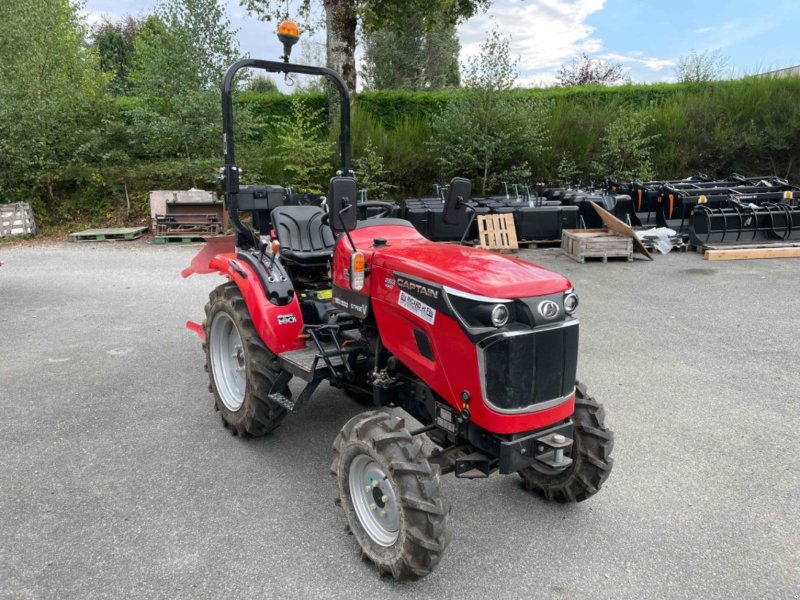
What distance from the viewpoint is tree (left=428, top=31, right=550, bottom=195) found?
1291 cm

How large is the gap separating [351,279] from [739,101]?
15.8 m

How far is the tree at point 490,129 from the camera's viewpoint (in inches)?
508

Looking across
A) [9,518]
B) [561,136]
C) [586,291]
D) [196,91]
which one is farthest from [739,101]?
[9,518]

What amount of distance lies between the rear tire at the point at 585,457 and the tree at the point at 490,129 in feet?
35.8

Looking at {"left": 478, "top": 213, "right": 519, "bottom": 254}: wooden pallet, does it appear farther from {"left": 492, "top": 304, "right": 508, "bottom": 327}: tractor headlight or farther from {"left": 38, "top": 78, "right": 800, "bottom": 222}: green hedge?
{"left": 492, "top": 304, "right": 508, "bottom": 327}: tractor headlight

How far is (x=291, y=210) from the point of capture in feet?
12.8

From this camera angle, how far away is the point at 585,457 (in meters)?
2.70

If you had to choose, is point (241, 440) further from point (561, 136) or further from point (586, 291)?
point (561, 136)

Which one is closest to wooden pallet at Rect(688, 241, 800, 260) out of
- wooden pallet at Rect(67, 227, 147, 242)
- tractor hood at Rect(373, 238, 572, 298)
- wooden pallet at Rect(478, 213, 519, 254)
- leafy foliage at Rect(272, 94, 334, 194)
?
wooden pallet at Rect(478, 213, 519, 254)

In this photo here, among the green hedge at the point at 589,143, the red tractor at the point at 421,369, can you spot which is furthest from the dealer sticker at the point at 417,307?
the green hedge at the point at 589,143

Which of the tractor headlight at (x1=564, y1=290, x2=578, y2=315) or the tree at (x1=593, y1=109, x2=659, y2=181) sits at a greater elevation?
the tree at (x1=593, y1=109, x2=659, y2=181)

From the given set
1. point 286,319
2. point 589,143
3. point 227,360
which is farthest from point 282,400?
point 589,143

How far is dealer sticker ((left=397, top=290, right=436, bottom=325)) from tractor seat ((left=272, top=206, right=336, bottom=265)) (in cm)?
130

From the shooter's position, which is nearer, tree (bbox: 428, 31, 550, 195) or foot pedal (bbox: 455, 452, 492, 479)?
foot pedal (bbox: 455, 452, 492, 479)
